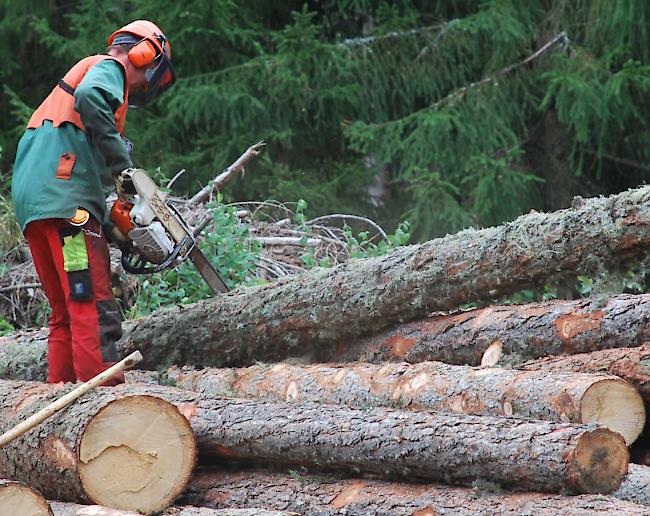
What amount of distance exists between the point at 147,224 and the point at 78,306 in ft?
1.74

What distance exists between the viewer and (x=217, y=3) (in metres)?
11.6

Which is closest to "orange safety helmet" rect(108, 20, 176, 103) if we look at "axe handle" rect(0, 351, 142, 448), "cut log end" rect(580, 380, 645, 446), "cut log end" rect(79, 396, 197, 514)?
"axe handle" rect(0, 351, 142, 448)

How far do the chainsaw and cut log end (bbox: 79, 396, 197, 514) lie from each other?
1.31 metres

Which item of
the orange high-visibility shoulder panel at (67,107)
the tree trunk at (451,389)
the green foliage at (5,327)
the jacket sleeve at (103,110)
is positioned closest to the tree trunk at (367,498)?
the tree trunk at (451,389)

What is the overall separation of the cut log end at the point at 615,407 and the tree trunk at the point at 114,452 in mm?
1556

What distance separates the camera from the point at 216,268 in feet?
23.4

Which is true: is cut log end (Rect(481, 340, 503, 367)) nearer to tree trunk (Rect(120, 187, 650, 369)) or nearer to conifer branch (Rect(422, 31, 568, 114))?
tree trunk (Rect(120, 187, 650, 369))

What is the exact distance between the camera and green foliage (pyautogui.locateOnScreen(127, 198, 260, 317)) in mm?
7176

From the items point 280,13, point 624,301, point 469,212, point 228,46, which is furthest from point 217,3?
point 624,301

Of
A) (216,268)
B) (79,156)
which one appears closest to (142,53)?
(79,156)

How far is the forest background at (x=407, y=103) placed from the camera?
1081 centimetres

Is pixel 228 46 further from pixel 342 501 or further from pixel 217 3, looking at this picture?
pixel 342 501

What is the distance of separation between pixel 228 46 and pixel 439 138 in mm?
3038

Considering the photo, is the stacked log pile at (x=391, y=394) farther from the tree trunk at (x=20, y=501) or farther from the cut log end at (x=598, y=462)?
the tree trunk at (x=20, y=501)
